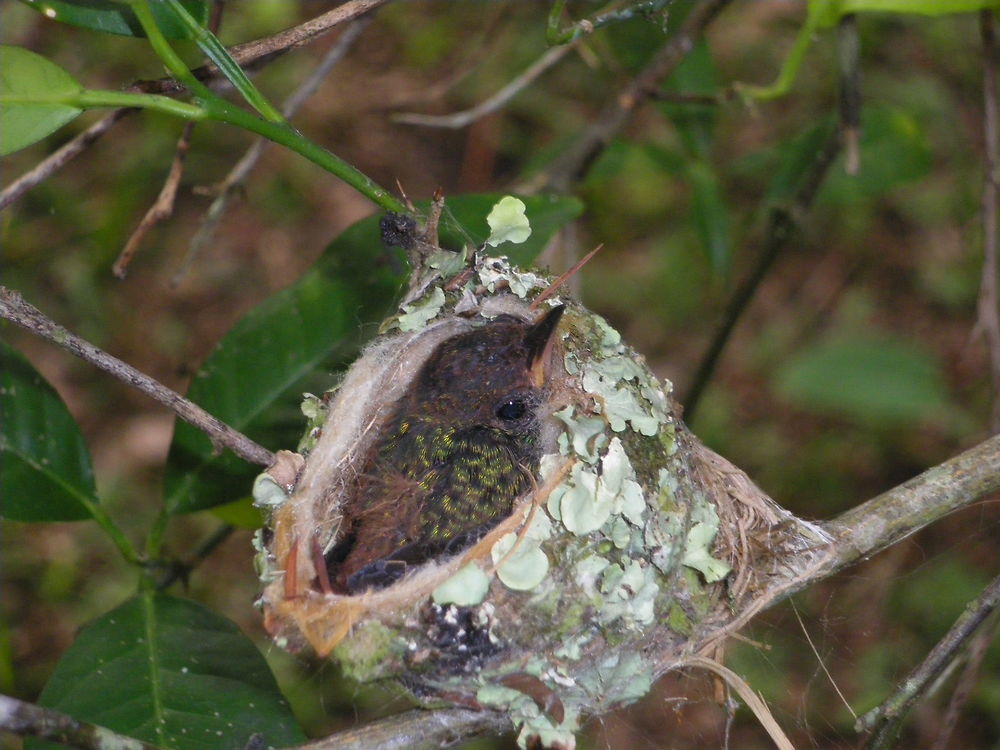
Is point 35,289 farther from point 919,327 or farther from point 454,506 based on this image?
point 919,327

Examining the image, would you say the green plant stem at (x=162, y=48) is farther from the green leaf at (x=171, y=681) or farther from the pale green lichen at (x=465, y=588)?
the green leaf at (x=171, y=681)

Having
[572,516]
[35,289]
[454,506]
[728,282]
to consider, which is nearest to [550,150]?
[728,282]

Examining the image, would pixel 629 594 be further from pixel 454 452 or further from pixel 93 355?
pixel 93 355

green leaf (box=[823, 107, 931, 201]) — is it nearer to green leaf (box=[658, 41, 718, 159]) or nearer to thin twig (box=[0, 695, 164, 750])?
green leaf (box=[658, 41, 718, 159])

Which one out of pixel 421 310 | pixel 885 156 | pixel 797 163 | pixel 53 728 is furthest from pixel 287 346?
pixel 885 156

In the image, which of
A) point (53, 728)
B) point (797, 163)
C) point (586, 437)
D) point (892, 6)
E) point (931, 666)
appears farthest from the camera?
point (797, 163)

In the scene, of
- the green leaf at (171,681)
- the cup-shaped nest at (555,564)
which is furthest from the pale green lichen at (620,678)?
the green leaf at (171,681)
